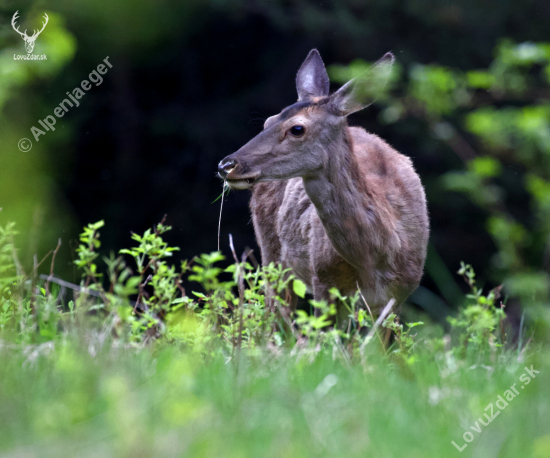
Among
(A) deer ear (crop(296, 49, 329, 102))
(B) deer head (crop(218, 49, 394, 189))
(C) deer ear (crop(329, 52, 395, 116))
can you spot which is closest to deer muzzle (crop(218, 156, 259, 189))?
(B) deer head (crop(218, 49, 394, 189))

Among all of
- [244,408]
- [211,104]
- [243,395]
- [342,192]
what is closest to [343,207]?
[342,192]

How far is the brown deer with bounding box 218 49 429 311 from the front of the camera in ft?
14.3

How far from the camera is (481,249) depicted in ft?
36.4

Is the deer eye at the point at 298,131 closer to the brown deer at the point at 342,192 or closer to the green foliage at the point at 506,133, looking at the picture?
the brown deer at the point at 342,192

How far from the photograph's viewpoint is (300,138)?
14.4 ft

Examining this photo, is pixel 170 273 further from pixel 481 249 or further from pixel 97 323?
pixel 481 249

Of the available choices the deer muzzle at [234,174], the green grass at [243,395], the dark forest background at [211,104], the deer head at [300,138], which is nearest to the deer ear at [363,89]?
the deer head at [300,138]

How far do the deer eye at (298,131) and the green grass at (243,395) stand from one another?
147 centimetres

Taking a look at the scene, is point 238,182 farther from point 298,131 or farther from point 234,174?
point 298,131

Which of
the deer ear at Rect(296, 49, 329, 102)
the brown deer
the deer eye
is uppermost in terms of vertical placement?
the deer ear at Rect(296, 49, 329, 102)

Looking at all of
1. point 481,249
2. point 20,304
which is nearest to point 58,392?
point 20,304

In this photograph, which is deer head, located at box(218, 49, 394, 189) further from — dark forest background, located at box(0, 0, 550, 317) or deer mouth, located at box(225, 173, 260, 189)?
dark forest background, located at box(0, 0, 550, 317)

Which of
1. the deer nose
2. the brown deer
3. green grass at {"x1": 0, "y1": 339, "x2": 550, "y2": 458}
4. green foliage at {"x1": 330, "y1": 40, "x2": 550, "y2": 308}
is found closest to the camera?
green grass at {"x1": 0, "y1": 339, "x2": 550, "y2": 458}

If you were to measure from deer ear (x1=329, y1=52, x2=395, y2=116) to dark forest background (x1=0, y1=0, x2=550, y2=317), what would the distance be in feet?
16.0
